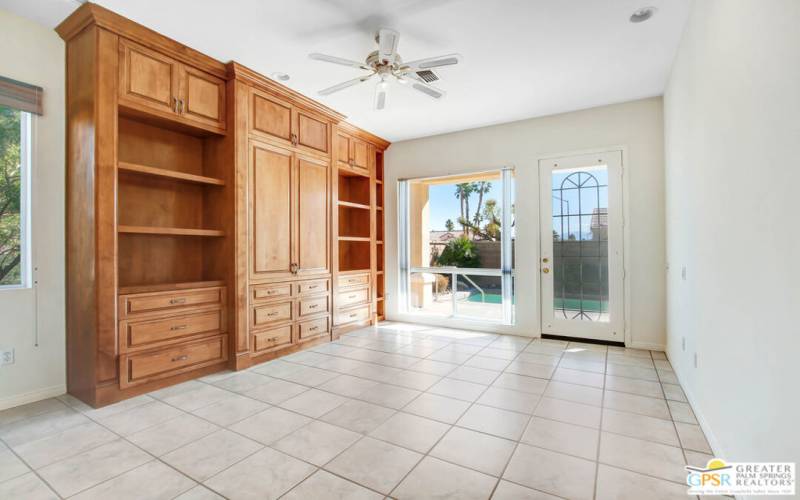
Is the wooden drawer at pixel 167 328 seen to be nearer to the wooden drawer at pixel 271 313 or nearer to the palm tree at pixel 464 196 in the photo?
the wooden drawer at pixel 271 313

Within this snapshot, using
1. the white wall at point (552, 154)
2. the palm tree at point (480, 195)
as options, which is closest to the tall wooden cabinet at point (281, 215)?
the white wall at point (552, 154)

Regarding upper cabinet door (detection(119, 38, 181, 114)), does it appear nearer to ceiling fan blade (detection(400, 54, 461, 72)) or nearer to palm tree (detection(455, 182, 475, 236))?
ceiling fan blade (detection(400, 54, 461, 72))

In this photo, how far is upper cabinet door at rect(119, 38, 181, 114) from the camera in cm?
279

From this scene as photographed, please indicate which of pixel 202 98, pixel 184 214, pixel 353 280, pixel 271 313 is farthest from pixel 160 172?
pixel 353 280

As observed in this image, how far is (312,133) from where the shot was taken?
14.3ft

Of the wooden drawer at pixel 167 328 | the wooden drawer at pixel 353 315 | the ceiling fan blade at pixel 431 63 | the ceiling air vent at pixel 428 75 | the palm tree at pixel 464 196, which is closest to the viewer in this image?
the ceiling fan blade at pixel 431 63

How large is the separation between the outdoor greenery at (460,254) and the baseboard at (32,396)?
4.41 metres

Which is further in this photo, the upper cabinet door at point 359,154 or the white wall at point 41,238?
the upper cabinet door at point 359,154

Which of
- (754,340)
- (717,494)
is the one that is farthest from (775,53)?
(717,494)

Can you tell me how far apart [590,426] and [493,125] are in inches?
152

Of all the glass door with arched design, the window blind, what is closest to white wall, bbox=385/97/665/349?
the glass door with arched design

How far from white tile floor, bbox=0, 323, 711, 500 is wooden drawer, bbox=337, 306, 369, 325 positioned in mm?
1351

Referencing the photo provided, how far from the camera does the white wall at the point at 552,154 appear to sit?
4.11 meters

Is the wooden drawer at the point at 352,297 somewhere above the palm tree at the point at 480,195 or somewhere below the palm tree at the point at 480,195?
below
